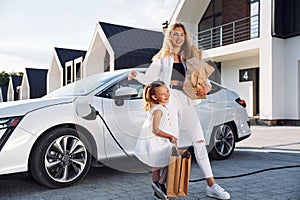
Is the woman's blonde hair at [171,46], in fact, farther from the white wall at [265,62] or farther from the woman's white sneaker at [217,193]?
the white wall at [265,62]

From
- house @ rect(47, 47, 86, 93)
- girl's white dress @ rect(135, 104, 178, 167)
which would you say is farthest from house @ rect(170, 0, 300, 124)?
house @ rect(47, 47, 86, 93)

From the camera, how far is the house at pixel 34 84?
1313 inches

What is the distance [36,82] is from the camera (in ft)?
111

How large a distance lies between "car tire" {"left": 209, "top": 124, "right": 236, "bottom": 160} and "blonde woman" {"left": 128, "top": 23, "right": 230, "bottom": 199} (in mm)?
1776

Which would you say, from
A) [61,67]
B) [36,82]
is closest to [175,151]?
[61,67]

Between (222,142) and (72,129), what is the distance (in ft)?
8.62

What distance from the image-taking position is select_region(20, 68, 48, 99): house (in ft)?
109

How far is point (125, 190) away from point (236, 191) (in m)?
1.21

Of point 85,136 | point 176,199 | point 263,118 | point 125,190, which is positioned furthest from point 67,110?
point 263,118

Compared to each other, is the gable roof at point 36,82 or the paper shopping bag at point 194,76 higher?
the gable roof at point 36,82

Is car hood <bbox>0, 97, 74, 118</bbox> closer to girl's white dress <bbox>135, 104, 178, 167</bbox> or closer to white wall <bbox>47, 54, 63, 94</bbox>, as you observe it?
girl's white dress <bbox>135, 104, 178, 167</bbox>

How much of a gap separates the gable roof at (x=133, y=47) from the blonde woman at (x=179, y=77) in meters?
0.23

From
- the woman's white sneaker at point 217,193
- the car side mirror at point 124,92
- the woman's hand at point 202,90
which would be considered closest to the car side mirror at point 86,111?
the car side mirror at point 124,92

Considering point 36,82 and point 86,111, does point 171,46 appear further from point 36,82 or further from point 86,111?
point 36,82
